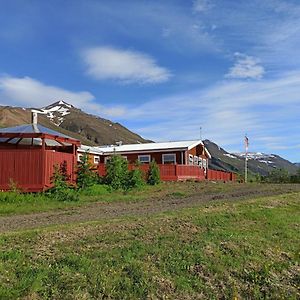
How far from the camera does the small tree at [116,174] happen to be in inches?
872

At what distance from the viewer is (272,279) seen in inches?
311

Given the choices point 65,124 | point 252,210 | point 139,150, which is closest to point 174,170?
point 139,150

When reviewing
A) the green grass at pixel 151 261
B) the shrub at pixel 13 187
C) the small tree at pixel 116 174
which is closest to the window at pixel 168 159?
the small tree at pixel 116 174

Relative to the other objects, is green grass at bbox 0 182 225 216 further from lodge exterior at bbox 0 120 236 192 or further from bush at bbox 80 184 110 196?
lodge exterior at bbox 0 120 236 192

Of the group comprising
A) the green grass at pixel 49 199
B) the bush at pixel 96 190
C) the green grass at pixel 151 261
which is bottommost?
the green grass at pixel 151 261

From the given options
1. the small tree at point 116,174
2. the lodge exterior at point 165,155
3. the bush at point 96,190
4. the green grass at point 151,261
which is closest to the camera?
the green grass at point 151,261

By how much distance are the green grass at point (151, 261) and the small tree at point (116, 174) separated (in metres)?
11.2

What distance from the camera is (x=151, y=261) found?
7.69 metres

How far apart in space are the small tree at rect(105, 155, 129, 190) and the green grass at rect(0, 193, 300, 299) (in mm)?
11178

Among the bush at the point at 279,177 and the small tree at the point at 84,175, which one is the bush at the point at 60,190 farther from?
the bush at the point at 279,177

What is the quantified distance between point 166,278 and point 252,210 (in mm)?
6604

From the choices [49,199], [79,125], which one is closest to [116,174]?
[49,199]

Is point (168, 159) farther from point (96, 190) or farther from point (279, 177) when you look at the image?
point (279, 177)

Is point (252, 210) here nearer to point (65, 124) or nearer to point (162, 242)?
point (162, 242)
